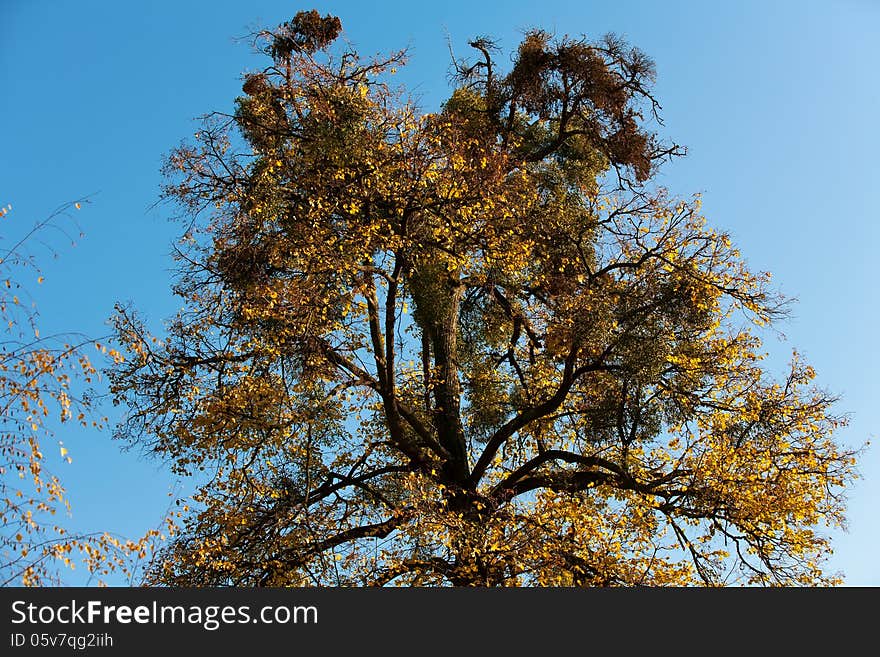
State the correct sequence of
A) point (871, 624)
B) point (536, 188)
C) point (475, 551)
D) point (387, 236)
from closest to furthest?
point (871, 624) → point (475, 551) → point (387, 236) → point (536, 188)

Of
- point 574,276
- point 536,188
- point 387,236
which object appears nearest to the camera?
Answer: point 387,236

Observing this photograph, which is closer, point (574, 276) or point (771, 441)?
point (771, 441)

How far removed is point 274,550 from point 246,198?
6363mm

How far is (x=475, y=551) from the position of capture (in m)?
12.6

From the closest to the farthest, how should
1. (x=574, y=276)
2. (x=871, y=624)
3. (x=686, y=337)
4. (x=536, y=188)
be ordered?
(x=871, y=624) → (x=686, y=337) → (x=574, y=276) → (x=536, y=188)

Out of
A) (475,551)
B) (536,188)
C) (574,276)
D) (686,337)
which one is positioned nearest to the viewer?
(475,551)

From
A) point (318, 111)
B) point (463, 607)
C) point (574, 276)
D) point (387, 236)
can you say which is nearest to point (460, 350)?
point (574, 276)

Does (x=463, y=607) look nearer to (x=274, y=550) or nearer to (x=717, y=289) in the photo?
(x=274, y=550)

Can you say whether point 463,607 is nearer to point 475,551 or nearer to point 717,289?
point 475,551

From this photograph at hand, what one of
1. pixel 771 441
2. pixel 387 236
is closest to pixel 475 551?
pixel 387 236

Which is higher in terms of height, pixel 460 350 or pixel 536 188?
pixel 536 188

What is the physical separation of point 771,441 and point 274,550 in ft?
30.7

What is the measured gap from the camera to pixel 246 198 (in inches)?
591

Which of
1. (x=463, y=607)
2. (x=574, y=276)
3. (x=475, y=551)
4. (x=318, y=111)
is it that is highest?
(x=318, y=111)
